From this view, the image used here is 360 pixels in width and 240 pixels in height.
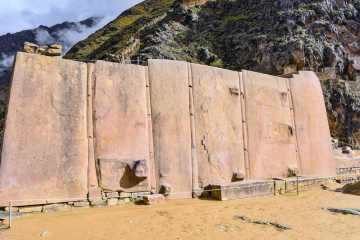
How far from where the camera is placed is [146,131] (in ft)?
21.4

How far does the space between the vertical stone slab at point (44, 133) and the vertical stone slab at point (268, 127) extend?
15.9ft

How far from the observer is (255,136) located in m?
8.20

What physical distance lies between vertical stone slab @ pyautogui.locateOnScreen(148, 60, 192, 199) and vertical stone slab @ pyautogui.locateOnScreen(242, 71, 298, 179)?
220cm

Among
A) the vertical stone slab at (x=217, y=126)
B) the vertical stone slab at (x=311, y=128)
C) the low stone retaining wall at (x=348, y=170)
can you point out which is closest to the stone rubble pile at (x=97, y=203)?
the vertical stone slab at (x=217, y=126)

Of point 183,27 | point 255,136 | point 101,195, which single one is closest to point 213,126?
point 255,136

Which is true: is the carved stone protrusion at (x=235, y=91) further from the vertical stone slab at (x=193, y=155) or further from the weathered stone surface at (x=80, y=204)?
the weathered stone surface at (x=80, y=204)

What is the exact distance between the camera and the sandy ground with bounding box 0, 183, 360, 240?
4238mm

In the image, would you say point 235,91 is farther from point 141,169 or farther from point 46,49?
point 46,49

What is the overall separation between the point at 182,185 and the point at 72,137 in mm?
2822

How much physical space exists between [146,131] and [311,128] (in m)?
6.05

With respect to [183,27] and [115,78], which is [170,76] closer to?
[115,78]

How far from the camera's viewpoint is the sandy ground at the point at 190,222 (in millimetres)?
4238

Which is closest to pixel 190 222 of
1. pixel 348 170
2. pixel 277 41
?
pixel 348 170

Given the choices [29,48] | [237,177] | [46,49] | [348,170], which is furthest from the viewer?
[348,170]
